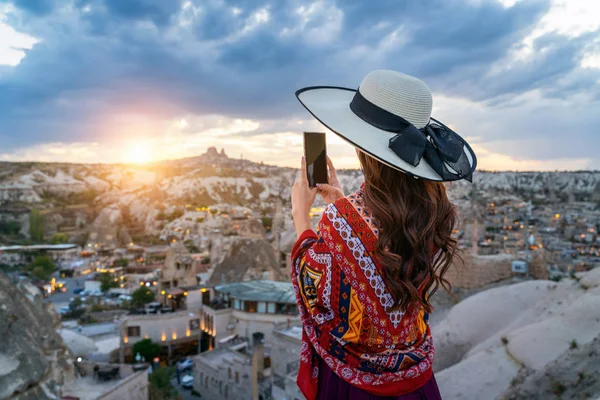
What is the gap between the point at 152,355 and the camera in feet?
41.3

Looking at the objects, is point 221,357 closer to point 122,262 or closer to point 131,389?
point 131,389

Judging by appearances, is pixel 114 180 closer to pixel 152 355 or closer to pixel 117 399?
pixel 152 355

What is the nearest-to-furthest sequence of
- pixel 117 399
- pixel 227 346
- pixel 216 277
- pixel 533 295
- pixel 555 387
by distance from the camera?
1. pixel 555 387
2. pixel 117 399
3. pixel 533 295
4. pixel 227 346
5. pixel 216 277

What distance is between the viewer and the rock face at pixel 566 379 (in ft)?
11.2

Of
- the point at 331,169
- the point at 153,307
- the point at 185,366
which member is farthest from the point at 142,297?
the point at 331,169

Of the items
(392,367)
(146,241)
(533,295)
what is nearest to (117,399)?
(392,367)

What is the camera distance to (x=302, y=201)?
4.16 ft

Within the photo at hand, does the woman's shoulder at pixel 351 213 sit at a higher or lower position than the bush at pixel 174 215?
higher

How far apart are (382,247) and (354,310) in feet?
0.60

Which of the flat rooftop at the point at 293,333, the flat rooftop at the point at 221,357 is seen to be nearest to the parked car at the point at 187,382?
the flat rooftop at the point at 221,357

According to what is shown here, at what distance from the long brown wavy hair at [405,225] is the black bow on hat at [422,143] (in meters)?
0.06

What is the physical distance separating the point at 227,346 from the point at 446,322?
6.03 m

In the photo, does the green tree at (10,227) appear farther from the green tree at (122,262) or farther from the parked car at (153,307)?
the parked car at (153,307)

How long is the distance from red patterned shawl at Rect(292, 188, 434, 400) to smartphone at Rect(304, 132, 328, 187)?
21cm
